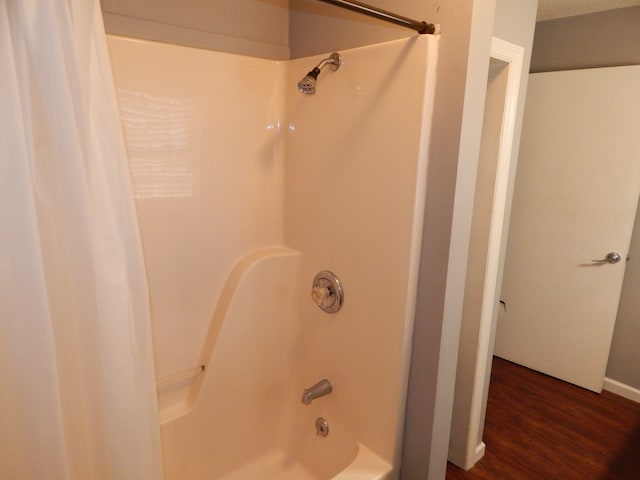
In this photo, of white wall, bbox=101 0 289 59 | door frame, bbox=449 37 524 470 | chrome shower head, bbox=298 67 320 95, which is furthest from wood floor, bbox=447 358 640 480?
white wall, bbox=101 0 289 59

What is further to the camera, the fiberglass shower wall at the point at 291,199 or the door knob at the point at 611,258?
the door knob at the point at 611,258

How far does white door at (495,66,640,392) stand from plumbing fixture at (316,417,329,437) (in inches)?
76.0

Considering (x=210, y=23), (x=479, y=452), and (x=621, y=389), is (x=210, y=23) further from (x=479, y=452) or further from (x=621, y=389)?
(x=621, y=389)

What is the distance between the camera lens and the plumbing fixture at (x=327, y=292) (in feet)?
4.80

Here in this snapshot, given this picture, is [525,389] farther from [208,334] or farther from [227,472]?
[208,334]

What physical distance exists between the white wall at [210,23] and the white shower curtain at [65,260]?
588 millimetres

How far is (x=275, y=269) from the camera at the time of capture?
167cm

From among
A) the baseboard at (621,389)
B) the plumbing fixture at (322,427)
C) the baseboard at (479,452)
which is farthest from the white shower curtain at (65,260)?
the baseboard at (621,389)

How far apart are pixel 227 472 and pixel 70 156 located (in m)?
1.47

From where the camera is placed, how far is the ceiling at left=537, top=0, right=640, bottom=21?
7.23ft

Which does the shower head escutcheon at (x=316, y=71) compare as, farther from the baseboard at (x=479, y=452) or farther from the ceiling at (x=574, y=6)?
the baseboard at (x=479, y=452)

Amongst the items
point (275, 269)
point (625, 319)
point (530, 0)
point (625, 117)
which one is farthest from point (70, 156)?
point (625, 319)

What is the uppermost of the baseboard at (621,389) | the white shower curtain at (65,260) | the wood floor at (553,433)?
the white shower curtain at (65,260)

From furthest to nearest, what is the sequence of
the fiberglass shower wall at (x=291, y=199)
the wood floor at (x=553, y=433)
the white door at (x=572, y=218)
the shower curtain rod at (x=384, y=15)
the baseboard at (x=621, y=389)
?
1. the baseboard at (x=621, y=389)
2. the white door at (x=572, y=218)
3. the wood floor at (x=553, y=433)
4. the fiberglass shower wall at (x=291, y=199)
5. the shower curtain rod at (x=384, y=15)
